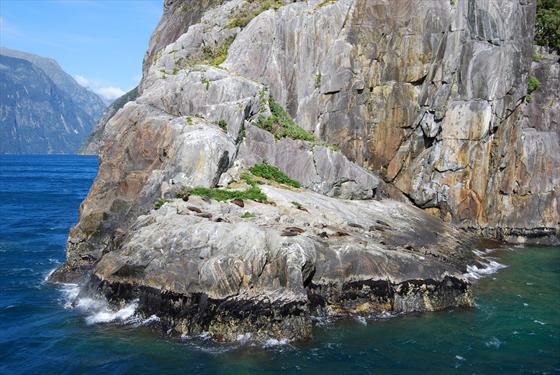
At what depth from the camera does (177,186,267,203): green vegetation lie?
32.0 m

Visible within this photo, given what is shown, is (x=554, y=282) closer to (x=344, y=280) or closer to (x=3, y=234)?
(x=344, y=280)

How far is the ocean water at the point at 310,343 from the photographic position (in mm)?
21438

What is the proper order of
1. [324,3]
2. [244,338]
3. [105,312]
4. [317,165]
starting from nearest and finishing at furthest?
[244,338]
[105,312]
[317,165]
[324,3]

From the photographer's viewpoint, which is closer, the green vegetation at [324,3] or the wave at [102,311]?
the wave at [102,311]

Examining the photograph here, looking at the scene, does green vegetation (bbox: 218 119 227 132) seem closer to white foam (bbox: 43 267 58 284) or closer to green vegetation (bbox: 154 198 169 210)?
green vegetation (bbox: 154 198 169 210)

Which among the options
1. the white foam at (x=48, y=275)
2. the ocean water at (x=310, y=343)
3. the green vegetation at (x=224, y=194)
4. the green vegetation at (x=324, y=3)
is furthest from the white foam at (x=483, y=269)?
the white foam at (x=48, y=275)

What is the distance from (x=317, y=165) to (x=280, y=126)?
426cm

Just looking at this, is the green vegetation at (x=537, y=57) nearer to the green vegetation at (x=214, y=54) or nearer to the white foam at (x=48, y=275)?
the green vegetation at (x=214, y=54)

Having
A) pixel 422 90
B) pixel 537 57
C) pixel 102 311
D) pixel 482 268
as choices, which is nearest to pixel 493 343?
pixel 482 268

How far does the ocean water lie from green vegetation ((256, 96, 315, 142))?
1691cm

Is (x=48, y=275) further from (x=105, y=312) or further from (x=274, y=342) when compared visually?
(x=274, y=342)

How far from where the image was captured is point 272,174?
1480 inches

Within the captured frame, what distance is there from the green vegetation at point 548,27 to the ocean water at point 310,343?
29573 millimetres

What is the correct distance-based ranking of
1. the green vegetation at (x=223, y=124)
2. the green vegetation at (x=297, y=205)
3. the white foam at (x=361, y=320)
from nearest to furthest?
1. the white foam at (x=361, y=320)
2. the green vegetation at (x=297, y=205)
3. the green vegetation at (x=223, y=124)
